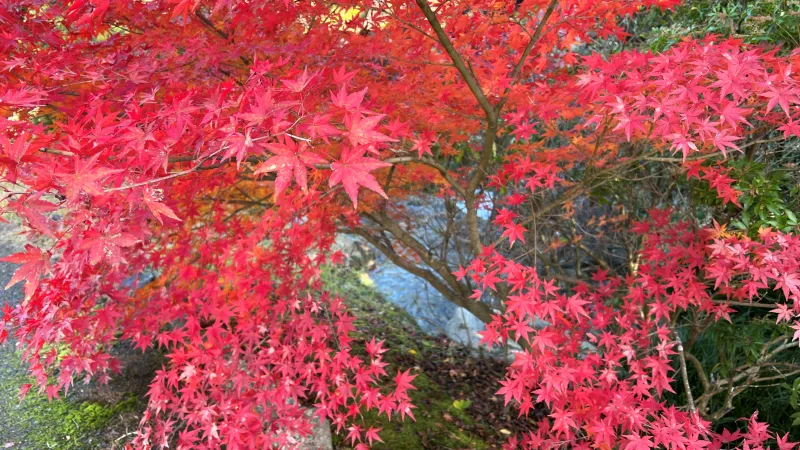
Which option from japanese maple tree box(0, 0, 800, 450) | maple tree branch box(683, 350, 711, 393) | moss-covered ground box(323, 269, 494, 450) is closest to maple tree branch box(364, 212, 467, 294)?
japanese maple tree box(0, 0, 800, 450)

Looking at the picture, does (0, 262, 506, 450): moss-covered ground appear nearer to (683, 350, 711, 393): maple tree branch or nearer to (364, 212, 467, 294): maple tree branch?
(364, 212, 467, 294): maple tree branch

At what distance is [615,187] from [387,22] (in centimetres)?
252

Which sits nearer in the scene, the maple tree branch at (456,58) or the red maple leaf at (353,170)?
the red maple leaf at (353,170)

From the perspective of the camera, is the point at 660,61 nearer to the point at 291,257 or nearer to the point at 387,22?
the point at 387,22

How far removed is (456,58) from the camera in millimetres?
2377

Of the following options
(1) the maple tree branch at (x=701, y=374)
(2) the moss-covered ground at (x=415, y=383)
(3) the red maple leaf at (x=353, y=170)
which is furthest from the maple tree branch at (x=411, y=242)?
(3) the red maple leaf at (x=353, y=170)

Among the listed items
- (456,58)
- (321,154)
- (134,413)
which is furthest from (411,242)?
(134,413)

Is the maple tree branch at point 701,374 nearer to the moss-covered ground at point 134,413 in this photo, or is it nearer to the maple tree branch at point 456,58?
the moss-covered ground at point 134,413

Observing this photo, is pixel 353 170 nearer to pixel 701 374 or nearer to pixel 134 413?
pixel 701 374

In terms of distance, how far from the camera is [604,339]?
288 centimetres

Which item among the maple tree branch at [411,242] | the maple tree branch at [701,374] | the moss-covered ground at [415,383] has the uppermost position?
the maple tree branch at [411,242]

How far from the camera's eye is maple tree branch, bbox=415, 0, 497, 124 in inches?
86.2

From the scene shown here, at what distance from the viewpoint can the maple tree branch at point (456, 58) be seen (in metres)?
2.19

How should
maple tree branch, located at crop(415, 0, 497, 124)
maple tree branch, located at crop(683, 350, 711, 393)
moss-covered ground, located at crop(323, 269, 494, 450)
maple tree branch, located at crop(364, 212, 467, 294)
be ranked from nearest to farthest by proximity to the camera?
1. maple tree branch, located at crop(415, 0, 497, 124)
2. maple tree branch, located at crop(683, 350, 711, 393)
3. maple tree branch, located at crop(364, 212, 467, 294)
4. moss-covered ground, located at crop(323, 269, 494, 450)
